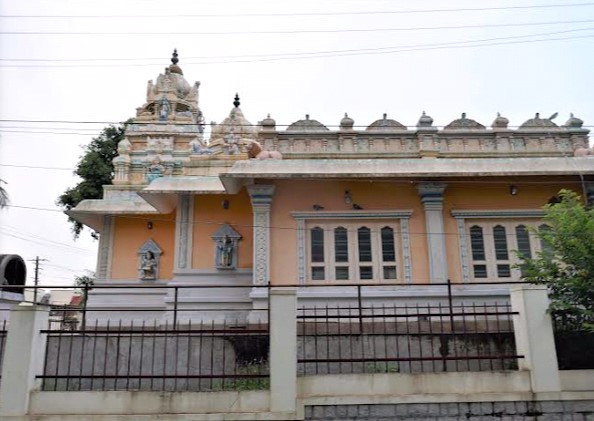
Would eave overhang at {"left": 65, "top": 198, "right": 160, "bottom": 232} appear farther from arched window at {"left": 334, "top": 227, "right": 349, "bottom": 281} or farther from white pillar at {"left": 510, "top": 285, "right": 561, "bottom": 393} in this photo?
white pillar at {"left": 510, "top": 285, "right": 561, "bottom": 393}

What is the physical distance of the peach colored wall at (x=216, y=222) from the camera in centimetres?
1225

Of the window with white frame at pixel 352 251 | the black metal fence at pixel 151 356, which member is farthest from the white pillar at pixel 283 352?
the window with white frame at pixel 352 251

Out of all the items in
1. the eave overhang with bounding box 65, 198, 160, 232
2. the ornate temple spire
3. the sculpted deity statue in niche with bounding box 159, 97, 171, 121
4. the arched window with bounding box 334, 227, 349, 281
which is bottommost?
the arched window with bounding box 334, 227, 349, 281

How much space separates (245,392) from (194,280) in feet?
19.4

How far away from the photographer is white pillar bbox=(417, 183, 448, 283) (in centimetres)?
1071

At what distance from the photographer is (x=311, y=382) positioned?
652 centimetres

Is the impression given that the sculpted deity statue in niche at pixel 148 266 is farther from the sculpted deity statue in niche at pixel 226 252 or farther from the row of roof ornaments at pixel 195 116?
the row of roof ornaments at pixel 195 116

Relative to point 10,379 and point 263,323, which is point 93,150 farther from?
point 10,379

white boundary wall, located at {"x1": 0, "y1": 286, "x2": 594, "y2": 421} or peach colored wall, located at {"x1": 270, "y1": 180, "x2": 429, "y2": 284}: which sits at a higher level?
peach colored wall, located at {"x1": 270, "y1": 180, "x2": 429, "y2": 284}

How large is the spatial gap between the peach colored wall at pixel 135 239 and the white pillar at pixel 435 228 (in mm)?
6874

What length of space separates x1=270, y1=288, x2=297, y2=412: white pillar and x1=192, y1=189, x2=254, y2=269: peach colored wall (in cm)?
565

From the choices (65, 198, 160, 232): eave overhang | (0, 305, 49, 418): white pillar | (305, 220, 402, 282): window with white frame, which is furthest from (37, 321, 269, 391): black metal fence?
(65, 198, 160, 232): eave overhang

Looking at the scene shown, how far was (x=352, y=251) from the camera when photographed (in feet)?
36.1

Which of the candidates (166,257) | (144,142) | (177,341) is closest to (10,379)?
(177,341)
